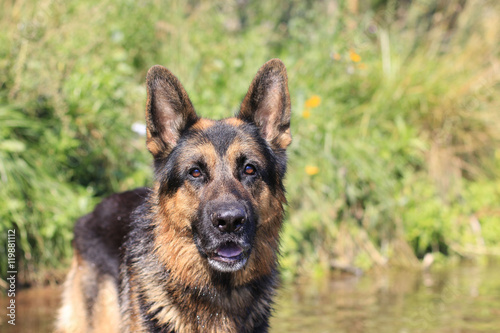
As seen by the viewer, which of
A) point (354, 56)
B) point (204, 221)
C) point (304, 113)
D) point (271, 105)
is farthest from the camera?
point (354, 56)

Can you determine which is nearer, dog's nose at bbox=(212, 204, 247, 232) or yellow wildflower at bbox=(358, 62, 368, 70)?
dog's nose at bbox=(212, 204, 247, 232)

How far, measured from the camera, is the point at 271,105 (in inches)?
162

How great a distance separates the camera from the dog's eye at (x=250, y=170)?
3.80m

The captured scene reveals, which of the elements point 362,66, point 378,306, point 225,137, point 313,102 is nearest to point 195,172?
point 225,137

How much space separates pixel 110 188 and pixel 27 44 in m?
1.98

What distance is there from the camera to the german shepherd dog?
3537mm

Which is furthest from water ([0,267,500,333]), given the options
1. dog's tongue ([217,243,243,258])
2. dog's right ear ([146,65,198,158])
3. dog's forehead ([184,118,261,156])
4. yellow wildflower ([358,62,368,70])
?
yellow wildflower ([358,62,368,70])

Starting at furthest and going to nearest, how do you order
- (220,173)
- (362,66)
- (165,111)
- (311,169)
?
(362,66), (311,169), (165,111), (220,173)

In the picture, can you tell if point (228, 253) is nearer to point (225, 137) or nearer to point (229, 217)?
point (229, 217)

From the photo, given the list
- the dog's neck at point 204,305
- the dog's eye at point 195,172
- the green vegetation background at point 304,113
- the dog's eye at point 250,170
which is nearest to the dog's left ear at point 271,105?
the dog's eye at point 250,170

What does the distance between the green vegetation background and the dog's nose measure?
3.47 meters

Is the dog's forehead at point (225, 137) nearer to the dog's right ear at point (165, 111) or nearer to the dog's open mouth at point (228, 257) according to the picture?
the dog's right ear at point (165, 111)

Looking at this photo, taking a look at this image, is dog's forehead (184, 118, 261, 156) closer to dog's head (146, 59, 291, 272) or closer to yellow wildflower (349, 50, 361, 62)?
dog's head (146, 59, 291, 272)

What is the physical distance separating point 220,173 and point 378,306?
3358mm
